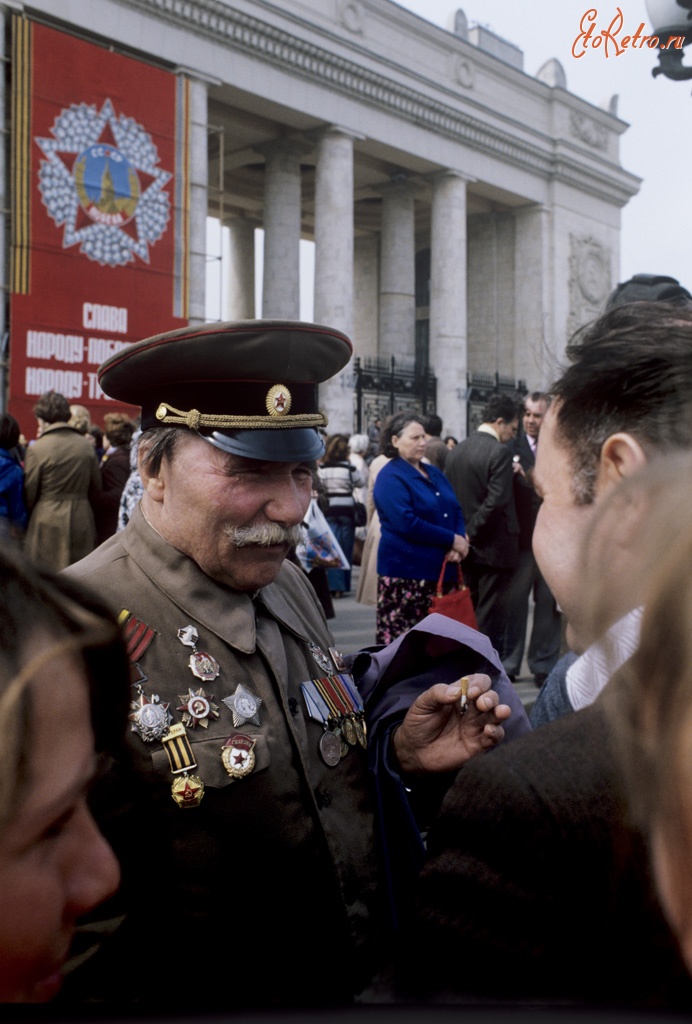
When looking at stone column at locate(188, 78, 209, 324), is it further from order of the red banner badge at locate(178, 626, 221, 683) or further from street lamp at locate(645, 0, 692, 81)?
order of the red banner badge at locate(178, 626, 221, 683)

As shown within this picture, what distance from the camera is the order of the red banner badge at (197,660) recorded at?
5.69 feet

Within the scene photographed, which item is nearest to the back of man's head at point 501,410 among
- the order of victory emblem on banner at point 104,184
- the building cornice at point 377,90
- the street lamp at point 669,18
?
the street lamp at point 669,18

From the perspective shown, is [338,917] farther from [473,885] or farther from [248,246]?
[248,246]

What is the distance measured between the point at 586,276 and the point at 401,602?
2625 cm

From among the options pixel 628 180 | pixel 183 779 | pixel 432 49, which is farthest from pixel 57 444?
pixel 628 180

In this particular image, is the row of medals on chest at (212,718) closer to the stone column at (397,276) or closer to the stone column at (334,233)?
the stone column at (334,233)

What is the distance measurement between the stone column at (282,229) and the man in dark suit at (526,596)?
1679cm

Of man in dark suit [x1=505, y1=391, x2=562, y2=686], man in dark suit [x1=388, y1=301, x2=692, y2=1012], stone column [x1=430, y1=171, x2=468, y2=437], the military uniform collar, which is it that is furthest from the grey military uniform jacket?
stone column [x1=430, y1=171, x2=468, y2=437]

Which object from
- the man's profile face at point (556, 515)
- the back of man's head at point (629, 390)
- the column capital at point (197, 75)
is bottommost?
the man's profile face at point (556, 515)

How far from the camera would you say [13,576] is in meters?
0.81

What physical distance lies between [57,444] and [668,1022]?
688 cm

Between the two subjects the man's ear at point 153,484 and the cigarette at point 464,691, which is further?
the man's ear at point 153,484

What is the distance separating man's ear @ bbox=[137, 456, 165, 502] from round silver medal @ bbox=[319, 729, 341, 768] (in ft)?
1.86

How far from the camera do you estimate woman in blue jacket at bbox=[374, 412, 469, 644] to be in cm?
596
